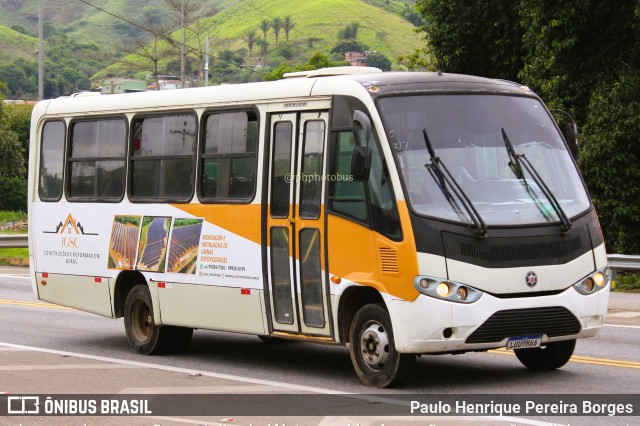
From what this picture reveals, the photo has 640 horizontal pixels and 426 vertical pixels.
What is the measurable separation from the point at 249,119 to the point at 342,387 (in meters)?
3.25

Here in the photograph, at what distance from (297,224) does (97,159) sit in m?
4.37

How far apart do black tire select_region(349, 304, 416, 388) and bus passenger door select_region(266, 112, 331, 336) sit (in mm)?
488

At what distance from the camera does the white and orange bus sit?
429 inches

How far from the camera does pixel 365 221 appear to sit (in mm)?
11414

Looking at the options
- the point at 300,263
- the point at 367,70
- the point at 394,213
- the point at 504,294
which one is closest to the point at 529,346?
the point at 504,294

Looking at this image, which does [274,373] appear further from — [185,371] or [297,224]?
[297,224]

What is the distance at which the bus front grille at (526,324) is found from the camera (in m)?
10.8

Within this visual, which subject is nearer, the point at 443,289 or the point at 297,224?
the point at 443,289

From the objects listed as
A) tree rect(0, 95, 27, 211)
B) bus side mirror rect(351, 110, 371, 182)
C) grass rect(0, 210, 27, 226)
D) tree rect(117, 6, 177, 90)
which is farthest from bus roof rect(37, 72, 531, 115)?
tree rect(0, 95, 27, 211)

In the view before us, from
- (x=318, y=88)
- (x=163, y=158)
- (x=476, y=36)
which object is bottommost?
(x=163, y=158)

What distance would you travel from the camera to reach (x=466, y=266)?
1080cm

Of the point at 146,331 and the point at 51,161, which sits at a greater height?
the point at 51,161

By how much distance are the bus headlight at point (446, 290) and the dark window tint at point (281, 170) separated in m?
2.15

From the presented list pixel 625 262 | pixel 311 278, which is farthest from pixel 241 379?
pixel 625 262
